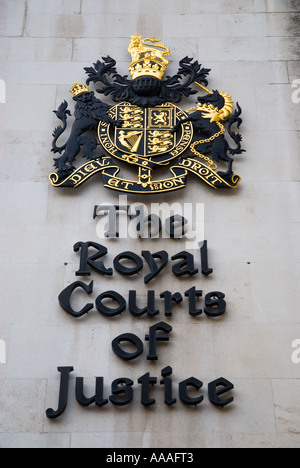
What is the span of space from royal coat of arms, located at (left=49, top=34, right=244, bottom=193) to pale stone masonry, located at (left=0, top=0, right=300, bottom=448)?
0.61ft

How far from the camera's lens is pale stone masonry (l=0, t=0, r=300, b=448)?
280 inches

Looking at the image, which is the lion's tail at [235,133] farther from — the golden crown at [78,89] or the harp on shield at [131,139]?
the golden crown at [78,89]

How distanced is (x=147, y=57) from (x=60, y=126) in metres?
1.51

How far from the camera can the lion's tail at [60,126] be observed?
860cm

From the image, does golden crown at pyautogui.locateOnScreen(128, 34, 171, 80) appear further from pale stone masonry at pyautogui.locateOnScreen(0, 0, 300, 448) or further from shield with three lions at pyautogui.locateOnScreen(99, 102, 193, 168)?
shield with three lions at pyautogui.locateOnScreen(99, 102, 193, 168)

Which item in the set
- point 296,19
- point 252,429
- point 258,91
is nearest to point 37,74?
point 258,91

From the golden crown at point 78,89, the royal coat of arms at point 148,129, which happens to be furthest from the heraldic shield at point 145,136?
the golden crown at point 78,89

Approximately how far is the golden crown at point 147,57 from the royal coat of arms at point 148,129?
0.01 metres

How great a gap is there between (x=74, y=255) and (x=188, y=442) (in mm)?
2467

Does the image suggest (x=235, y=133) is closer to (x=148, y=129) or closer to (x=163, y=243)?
(x=148, y=129)

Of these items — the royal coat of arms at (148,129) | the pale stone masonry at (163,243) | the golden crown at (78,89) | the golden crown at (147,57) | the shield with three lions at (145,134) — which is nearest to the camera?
the pale stone masonry at (163,243)

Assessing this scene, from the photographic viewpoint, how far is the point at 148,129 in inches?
344

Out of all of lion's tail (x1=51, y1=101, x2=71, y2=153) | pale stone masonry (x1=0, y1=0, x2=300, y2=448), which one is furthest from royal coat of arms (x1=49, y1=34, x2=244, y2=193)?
pale stone masonry (x1=0, y1=0, x2=300, y2=448)

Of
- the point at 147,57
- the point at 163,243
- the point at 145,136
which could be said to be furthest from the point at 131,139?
the point at 163,243
